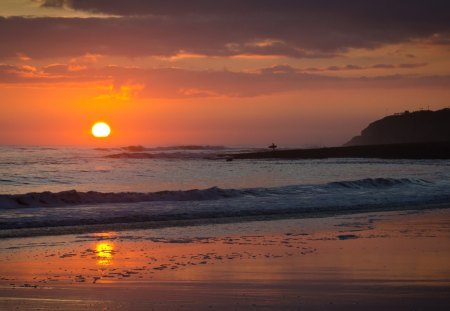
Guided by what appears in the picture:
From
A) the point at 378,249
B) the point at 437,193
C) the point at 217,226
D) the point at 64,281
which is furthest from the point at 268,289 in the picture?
the point at 437,193

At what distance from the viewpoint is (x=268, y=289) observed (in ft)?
27.3

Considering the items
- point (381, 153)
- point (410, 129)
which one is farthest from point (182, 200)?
point (410, 129)

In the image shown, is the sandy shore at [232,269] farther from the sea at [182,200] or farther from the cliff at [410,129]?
the cliff at [410,129]

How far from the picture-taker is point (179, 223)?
16.8 metres

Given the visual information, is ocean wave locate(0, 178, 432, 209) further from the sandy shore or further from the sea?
the sandy shore

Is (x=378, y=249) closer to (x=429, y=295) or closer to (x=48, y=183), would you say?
(x=429, y=295)

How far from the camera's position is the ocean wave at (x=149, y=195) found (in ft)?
68.5

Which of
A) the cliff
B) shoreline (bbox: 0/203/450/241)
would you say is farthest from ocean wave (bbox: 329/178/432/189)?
the cliff

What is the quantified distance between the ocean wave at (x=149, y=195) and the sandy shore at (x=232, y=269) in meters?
7.57

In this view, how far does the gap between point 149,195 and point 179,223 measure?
717 cm

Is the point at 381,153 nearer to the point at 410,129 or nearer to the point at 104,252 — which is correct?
the point at 104,252

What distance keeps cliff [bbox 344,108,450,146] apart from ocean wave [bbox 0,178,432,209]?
343 ft

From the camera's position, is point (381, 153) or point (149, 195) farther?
point (381, 153)

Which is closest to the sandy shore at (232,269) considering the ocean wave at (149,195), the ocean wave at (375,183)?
the ocean wave at (149,195)
